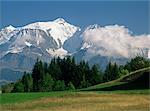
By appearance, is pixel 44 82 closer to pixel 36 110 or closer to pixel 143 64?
pixel 143 64

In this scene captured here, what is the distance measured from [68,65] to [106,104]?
326ft

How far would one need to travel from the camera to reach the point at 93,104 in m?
47.8

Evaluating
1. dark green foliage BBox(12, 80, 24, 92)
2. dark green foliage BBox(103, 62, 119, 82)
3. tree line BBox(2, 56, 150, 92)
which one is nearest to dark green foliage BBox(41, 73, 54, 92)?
tree line BBox(2, 56, 150, 92)

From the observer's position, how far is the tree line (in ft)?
440

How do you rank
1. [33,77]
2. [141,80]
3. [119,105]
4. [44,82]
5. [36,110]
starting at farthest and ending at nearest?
[33,77], [44,82], [141,80], [119,105], [36,110]

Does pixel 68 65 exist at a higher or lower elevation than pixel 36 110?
higher

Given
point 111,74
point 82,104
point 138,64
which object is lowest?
point 82,104

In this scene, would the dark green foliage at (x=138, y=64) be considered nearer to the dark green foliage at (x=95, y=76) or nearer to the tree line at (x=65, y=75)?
the tree line at (x=65, y=75)

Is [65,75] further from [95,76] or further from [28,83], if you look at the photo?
[28,83]

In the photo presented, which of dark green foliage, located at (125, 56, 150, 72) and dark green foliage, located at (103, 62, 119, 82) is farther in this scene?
dark green foliage, located at (103, 62, 119, 82)

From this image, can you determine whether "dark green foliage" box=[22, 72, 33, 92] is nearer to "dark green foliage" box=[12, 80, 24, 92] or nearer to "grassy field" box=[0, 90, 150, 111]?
"dark green foliage" box=[12, 80, 24, 92]

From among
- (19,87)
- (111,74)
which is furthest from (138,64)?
(19,87)

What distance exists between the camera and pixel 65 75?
145 meters

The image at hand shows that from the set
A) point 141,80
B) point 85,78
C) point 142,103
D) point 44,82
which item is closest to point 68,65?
Result: point 85,78
